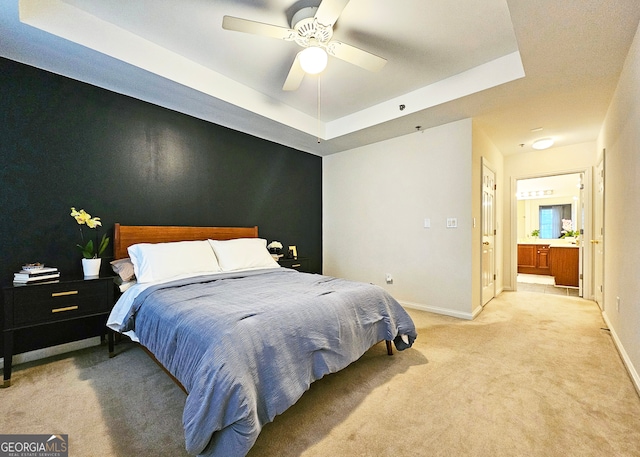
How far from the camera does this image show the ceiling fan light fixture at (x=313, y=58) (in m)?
2.11

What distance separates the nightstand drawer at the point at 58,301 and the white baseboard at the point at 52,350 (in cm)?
57

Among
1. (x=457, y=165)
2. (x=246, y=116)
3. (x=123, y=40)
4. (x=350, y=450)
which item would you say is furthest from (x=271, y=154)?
(x=350, y=450)

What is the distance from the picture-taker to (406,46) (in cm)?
250

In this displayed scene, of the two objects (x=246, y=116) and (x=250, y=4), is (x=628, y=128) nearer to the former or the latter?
(x=250, y=4)

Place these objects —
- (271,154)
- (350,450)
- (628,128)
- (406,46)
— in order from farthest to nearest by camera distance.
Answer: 1. (271,154)
2. (406,46)
3. (628,128)
4. (350,450)

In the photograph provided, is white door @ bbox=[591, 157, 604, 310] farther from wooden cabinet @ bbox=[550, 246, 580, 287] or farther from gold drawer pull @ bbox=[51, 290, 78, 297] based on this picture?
gold drawer pull @ bbox=[51, 290, 78, 297]

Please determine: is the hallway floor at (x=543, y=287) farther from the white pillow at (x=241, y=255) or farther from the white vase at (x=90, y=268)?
the white vase at (x=90, y=268)

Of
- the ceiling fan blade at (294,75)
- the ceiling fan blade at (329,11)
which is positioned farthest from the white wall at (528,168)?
the ceiling fan blade at (329,11)

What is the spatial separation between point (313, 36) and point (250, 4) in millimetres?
499

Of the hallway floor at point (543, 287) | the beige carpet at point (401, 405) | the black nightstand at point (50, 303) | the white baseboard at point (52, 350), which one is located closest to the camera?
the beige carpet at point (401, 405)

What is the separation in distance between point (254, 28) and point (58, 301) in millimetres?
2474

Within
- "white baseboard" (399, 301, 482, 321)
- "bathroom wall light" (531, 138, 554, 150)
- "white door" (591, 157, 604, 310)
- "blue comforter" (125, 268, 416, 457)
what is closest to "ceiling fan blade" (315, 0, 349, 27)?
"blue comforter" (125, 268, 416, 457)

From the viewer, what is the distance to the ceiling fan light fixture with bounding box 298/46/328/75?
211 cm

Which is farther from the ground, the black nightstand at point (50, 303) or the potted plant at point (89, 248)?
the potted plant at point (89, 248)
